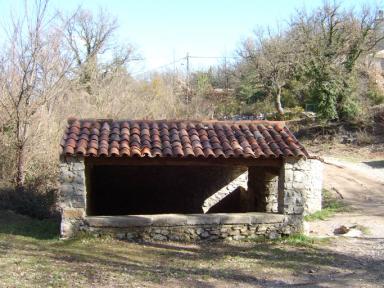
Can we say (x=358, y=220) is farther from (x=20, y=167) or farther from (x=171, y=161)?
(x=20, y=167)

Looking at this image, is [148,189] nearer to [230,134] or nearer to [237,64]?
[230,134]

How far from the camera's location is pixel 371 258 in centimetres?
880

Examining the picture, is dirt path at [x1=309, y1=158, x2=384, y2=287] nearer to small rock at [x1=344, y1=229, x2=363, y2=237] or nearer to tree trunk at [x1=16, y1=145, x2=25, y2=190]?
small rock at [x1=344, y1=229, x2=363, y2=237]

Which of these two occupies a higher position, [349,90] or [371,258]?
[349,90]

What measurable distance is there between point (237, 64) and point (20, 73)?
25.1 metres

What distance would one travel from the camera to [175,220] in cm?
992

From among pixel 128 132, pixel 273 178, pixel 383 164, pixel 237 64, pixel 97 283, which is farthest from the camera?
pixel 237 64

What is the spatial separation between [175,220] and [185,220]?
0.20 meters

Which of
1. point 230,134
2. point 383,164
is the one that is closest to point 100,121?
point 230,134

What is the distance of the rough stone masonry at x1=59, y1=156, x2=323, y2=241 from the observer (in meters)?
9.70


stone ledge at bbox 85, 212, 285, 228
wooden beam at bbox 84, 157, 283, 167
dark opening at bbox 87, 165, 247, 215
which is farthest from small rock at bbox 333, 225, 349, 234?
dark opening at bbox 87, 165, 247, 215

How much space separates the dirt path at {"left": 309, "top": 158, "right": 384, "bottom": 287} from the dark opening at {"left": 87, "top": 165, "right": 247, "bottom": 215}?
11.9ft

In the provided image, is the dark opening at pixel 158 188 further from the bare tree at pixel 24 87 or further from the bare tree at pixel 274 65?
the bare tree at pixel 274 65

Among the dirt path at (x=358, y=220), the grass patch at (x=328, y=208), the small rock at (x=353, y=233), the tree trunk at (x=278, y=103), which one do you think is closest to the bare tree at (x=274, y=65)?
the tree trunk at (x=278, y=103)
